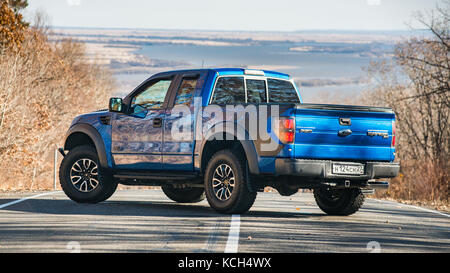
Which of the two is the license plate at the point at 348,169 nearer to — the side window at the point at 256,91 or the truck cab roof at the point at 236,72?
the side window at the point at 256,91

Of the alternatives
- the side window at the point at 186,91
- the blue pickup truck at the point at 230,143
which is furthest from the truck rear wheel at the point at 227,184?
the side window at the point at 186,91

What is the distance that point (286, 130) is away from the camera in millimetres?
10781

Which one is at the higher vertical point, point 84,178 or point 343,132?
point 343,132

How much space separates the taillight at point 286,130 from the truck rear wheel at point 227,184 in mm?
851

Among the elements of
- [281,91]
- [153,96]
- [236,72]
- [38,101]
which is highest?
[38,101]

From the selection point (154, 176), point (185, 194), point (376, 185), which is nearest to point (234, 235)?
point (376, 185)

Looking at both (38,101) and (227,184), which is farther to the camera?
(38,101)

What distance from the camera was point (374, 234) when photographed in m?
9.97

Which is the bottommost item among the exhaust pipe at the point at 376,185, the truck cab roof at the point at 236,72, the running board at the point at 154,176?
the exhaust pipe at the point at 376,185

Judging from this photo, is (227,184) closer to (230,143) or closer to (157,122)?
(230,143)

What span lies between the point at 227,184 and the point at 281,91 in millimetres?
2199

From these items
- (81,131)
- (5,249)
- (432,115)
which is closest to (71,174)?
(81,131)

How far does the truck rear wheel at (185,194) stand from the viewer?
14.2 metres
